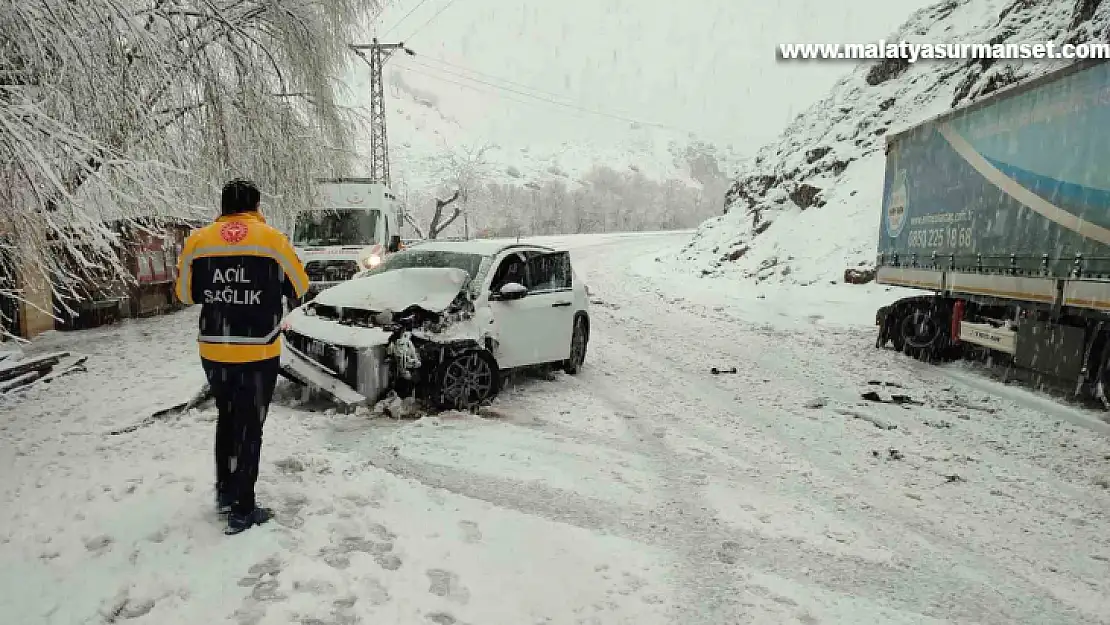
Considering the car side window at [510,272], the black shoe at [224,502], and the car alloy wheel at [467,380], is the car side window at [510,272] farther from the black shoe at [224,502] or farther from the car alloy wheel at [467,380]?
the black shoe at [224,502]

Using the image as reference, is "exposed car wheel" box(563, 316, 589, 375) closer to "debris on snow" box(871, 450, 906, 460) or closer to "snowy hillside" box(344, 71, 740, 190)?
"debris on snow" box(871, 450, 906, 460)

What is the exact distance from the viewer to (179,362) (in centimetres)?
877

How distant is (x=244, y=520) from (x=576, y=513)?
2.01 meters

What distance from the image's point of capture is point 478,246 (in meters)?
7.73

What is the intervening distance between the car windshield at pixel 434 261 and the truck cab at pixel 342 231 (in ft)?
19.0

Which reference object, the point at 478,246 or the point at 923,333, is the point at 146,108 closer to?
the point at 478,246

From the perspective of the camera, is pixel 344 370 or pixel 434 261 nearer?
pixel 344 370

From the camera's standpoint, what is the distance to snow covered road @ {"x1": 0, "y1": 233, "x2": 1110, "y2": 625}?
3.18 m

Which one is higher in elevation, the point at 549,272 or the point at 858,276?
the point at 549,272

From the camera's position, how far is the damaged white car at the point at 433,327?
19.6 feet

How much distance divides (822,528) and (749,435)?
6.26ft

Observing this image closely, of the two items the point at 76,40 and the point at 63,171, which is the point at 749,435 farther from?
the point at 76,40

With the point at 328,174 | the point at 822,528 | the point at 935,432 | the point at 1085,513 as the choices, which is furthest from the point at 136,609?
the point at 328,174

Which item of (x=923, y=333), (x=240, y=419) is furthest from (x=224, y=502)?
(x=923, y=333)
